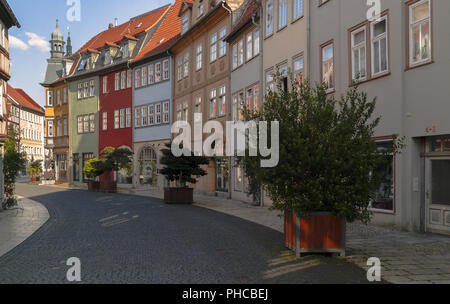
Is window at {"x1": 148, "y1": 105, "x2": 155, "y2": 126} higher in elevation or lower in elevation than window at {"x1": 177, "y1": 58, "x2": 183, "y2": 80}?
lower

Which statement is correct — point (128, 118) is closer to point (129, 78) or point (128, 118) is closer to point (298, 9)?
point (129, 78)

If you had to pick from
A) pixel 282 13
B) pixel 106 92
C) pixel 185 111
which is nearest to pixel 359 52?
pixel 282 13

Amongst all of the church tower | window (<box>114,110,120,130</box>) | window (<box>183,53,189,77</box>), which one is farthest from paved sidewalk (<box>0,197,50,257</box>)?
the church tower

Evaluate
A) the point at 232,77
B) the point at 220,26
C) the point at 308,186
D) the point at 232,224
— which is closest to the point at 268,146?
the point at 308,186

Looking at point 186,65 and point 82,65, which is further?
point 82,65

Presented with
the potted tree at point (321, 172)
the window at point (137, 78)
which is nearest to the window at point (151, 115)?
the window at point (137, 78)

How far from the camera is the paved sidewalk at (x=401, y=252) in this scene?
22.5 ft

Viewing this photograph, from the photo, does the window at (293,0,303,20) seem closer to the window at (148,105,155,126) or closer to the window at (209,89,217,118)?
the window at (209,89,217,118)

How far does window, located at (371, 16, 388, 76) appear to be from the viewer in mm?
12914

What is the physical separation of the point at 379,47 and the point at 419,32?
1.68 m

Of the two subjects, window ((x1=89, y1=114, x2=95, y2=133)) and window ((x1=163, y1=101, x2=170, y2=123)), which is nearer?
window ((x1=163, y1=101, x2=170, y2=123))

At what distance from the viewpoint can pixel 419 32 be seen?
456 inches

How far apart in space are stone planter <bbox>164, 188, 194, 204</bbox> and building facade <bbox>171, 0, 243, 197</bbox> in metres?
3.52

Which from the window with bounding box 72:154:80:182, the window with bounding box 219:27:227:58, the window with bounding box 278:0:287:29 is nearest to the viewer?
the window with bounding box 278:0:287:29
